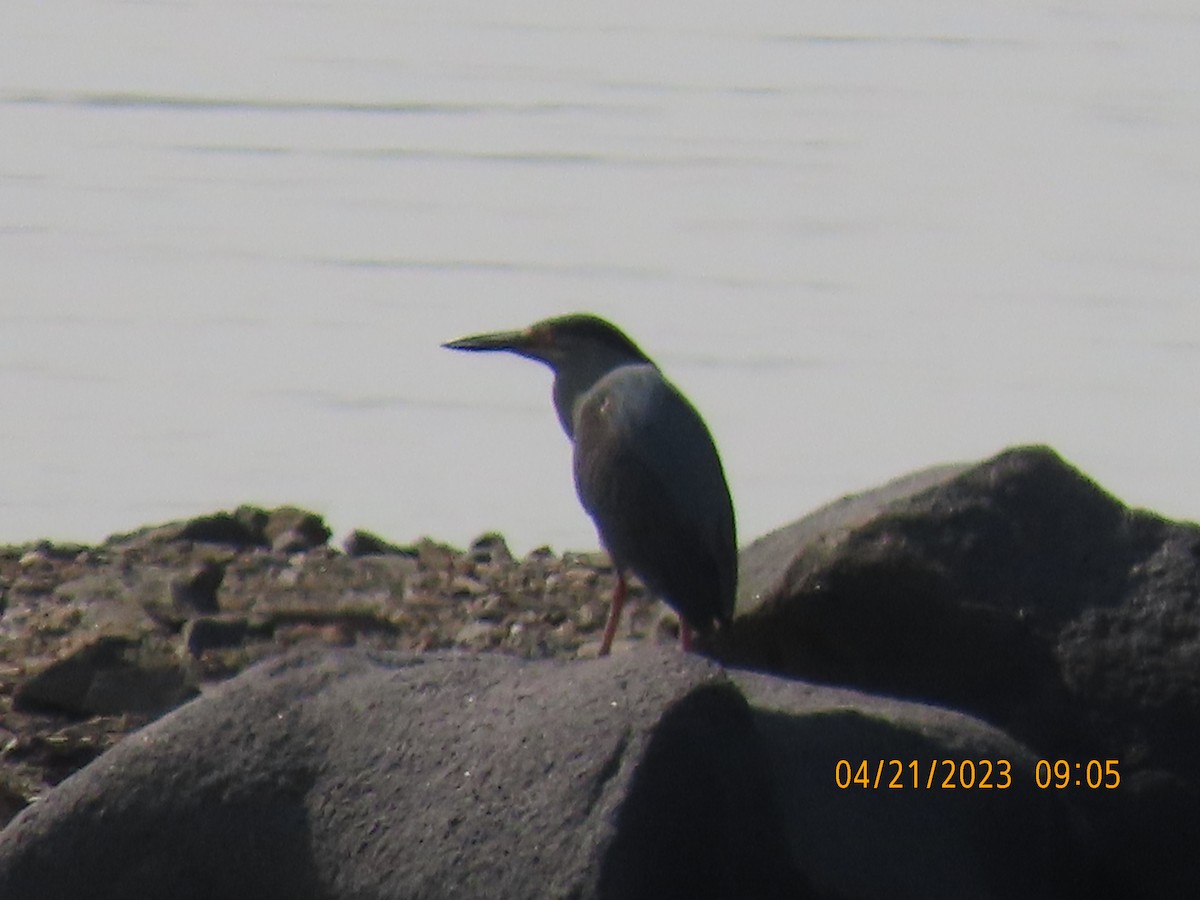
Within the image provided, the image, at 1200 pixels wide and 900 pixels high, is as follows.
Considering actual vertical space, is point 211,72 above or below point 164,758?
above

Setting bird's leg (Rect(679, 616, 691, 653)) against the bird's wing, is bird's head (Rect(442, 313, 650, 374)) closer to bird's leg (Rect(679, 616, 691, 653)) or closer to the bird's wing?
the bird's wing

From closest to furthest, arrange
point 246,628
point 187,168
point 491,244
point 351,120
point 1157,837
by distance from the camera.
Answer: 1. point 1157,837
2. point 246,628
3. point 491,244
4. point 187,168
5. point 351,120

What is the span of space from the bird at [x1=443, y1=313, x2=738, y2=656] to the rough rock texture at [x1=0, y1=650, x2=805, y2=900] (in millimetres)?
958

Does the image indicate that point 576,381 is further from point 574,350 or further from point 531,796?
point 531,796

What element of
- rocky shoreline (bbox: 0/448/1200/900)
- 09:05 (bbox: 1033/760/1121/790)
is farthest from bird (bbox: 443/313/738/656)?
09:05 (bbox: 1033/760/1121/790)

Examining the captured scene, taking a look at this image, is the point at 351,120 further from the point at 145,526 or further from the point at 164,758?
the point at 164,758

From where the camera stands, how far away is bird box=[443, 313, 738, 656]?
5.38 m

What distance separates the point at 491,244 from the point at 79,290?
221 centimetres

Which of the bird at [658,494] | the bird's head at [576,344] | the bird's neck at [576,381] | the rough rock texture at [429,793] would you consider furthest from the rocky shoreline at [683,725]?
the bird's head at [576,344]

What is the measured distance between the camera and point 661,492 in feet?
18.1

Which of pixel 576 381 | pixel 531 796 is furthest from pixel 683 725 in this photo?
pixel 576 381

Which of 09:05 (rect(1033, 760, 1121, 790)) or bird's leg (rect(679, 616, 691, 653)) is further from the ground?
bird's leg (rect(679, 616, 691, 653))

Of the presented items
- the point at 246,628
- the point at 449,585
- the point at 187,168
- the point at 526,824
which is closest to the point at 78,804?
the point at 526,824

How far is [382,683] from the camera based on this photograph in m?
4.48
